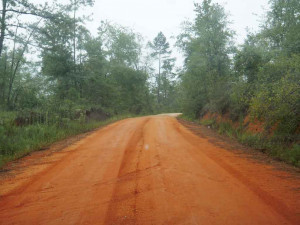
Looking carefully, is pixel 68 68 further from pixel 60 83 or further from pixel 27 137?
pixel 27 137

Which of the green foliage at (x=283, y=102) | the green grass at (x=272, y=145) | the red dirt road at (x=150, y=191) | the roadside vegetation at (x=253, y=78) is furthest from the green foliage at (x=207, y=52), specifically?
the red dirt road at (x=150, y=191)

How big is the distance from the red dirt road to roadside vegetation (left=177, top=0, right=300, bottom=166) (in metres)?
1.83

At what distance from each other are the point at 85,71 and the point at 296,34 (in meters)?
15.5

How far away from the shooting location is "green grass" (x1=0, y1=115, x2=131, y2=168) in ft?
25.0

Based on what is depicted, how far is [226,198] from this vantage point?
3807 millimetres

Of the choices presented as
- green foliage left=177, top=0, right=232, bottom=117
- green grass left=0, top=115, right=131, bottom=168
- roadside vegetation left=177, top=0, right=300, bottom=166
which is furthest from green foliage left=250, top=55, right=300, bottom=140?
green foliage left=177, top=0, right=232, bottom=117

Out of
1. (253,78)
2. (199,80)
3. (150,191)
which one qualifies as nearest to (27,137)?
(150,191)

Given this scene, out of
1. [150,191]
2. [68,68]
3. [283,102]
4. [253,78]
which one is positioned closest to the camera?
[150,191]

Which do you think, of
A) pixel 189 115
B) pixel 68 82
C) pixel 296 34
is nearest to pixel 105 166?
pixel 296 34

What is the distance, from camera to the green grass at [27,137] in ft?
25.0

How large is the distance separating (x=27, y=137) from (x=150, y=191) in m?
7.12

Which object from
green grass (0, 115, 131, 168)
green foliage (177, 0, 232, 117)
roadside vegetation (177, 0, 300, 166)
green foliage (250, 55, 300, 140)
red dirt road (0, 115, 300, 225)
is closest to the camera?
red dirt road (0, 115, 300, 225)

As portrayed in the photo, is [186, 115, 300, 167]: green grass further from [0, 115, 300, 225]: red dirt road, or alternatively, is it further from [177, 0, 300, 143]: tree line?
[0, 115, 300, 225]: red dirt road

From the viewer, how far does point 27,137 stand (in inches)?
366
